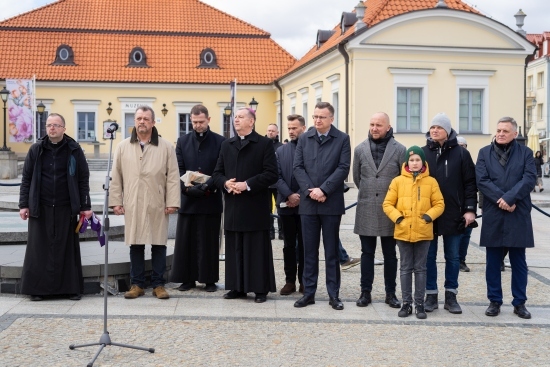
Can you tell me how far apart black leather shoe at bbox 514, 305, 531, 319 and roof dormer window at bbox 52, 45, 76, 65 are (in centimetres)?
3730

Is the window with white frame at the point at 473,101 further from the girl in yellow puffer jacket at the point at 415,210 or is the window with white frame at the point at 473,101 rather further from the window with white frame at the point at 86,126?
the girl in yellow puffer jacket at the point at 415,210

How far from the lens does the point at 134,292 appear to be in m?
8.13

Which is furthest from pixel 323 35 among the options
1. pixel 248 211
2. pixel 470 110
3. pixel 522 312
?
pixel 522 312

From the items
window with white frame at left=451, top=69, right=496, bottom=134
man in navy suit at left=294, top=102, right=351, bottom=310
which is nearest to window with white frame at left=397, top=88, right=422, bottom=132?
window with white frame at left=451, top=69, right=496, bottom=134

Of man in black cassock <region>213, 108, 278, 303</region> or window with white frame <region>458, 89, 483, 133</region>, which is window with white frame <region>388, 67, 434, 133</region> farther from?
man in black cassock <region>213, 108, 278, 303</region>

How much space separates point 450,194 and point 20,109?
108 ft

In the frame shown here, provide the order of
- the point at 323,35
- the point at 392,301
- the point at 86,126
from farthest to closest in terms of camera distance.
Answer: the point at 86,126 < the point at 323,35 < the point at 392,301

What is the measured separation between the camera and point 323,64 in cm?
3372

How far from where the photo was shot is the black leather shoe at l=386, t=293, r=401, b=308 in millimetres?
7922

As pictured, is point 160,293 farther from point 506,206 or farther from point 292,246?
point 506,206

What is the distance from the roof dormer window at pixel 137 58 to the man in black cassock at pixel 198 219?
34641 mm

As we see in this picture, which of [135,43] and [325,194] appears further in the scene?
[135,43]

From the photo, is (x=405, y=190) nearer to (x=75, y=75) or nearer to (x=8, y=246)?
(x=8, y=246)

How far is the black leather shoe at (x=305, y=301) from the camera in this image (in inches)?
310
